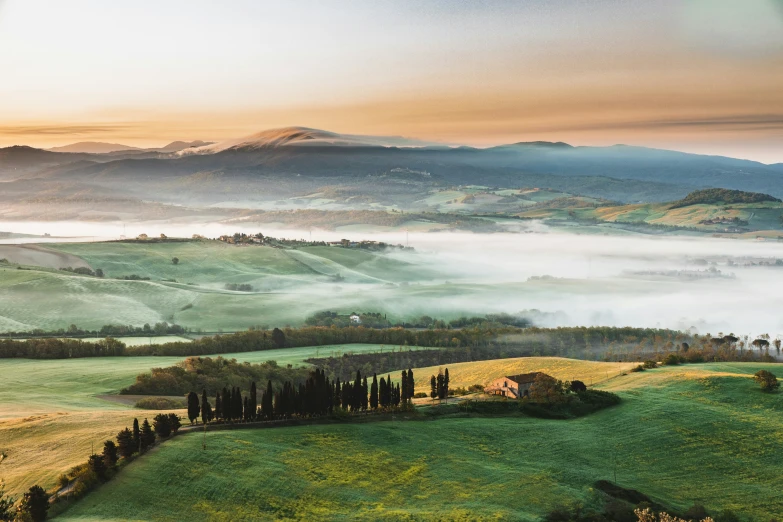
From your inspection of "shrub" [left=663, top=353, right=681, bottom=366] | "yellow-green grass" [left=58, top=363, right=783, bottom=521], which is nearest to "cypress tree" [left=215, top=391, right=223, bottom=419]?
"yellow-green grass" [left=58, top=363, right=783, bottom=521]

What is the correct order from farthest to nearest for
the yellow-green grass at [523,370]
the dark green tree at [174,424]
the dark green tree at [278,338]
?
the dark green tree at [278,338] → the yellow-green grass at [523,370] → the dark green tree at [174,424]

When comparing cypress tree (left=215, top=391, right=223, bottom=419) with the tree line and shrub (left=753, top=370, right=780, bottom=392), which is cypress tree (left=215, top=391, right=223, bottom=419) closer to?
shrub (left=753, top=370, right=780, bottom=392)

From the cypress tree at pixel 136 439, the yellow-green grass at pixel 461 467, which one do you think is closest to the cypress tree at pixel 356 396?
the yellow-green grass at pixel 461 467

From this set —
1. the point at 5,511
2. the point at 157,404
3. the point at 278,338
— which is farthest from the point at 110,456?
the point at 278,338

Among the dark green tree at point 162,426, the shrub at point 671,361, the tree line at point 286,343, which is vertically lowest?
the dark green tree at point 162,426

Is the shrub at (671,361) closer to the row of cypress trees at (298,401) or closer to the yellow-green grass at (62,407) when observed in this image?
the row of cypress trees at (298,401)

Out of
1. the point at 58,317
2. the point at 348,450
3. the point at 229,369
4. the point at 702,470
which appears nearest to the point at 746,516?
the point at 702,470

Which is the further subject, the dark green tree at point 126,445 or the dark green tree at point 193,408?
the dark green tree at point 193,408
